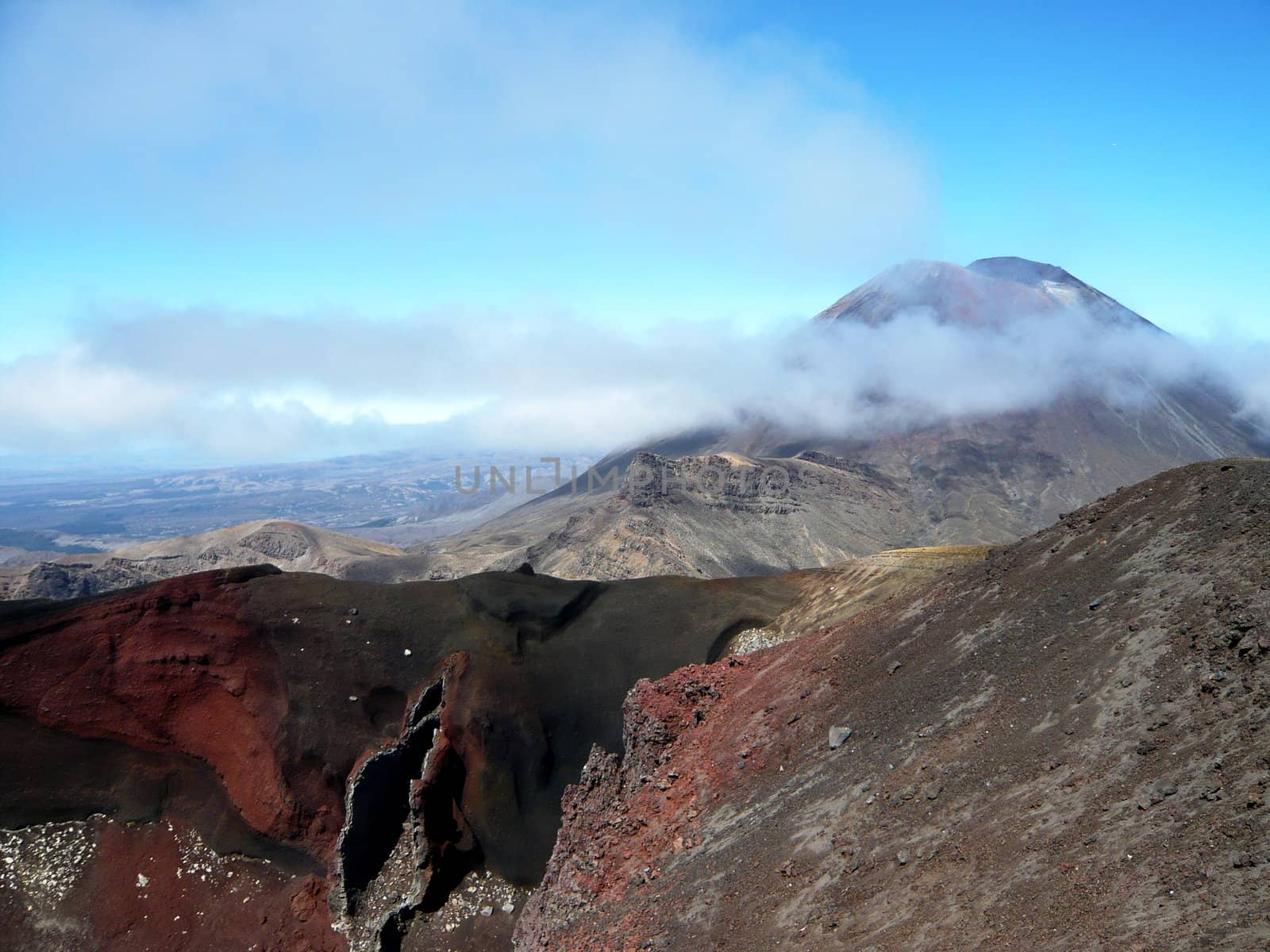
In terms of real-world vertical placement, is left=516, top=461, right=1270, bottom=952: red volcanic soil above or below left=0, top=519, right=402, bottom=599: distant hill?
above

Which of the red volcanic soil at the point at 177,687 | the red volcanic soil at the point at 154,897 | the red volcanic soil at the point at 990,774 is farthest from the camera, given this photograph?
the red volcanic soil at the point at 177,687

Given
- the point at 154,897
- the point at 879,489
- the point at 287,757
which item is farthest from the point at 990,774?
the point at 879,489

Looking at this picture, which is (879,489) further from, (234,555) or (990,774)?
(990,774)

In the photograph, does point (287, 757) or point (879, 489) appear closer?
point (287, 757)

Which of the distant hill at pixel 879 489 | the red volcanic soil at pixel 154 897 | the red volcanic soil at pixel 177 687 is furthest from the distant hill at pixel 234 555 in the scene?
the red volcanic soil at pixel 154 897

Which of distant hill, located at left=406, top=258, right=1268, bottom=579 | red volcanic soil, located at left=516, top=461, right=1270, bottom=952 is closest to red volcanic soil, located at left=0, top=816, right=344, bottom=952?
red volcanic soil, located at left=516, top=461, right=1270, bottom=952

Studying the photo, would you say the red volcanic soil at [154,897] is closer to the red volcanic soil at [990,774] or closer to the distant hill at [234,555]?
the red volcanic soil at [990,774]

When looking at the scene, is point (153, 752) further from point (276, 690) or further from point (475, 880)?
point (475, 880)

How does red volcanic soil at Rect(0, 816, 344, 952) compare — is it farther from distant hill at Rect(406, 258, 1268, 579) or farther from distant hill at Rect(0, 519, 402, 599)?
distant hill at Rect(0, 519, 402, 599)

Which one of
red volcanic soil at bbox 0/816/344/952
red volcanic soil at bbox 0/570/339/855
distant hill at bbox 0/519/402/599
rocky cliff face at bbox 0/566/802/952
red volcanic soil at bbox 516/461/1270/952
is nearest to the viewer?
red volcanic soil at bbox 516/461/1270/952
